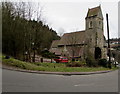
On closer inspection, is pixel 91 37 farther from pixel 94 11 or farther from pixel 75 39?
pixel 94 11

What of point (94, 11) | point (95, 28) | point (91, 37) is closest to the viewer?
point (95, 28)

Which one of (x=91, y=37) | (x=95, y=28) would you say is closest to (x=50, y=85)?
(x=91, y=37)

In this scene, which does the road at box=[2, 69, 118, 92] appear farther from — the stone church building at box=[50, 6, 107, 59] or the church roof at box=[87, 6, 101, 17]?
the church roof at box=[87, 6, 101, 17]

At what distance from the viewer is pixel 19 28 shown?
19.3 m

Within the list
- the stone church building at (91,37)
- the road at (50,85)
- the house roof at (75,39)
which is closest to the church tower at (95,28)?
the stone church building at (91,37)

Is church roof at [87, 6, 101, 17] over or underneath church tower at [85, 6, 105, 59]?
over

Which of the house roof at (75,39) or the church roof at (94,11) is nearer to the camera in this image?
the church roof at (94,11)

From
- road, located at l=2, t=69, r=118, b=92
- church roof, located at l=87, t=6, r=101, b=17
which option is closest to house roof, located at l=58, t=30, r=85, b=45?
church roof, located at l=87, t=6, r=101, b=17

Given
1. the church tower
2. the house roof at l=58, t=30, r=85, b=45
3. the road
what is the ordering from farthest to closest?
1. the house roof at l=58, t=30, r=85, b=45
2. the church tower
3. the road

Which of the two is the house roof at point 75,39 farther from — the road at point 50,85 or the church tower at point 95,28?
the road at point 50,85

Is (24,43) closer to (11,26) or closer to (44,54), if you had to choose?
(11,26)

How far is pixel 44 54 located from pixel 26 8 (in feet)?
73.3

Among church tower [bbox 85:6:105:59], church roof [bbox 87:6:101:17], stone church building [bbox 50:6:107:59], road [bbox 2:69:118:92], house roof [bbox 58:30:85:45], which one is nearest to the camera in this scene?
road [bbox 2:69:118:92]

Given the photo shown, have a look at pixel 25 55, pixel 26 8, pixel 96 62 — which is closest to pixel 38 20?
pixel 26 8
